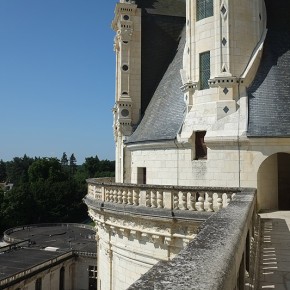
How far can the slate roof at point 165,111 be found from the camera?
49.7 feet

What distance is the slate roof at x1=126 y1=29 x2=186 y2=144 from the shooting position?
15150mm

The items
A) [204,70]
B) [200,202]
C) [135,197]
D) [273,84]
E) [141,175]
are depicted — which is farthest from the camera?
[141,175]

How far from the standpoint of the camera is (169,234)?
34.8 feet

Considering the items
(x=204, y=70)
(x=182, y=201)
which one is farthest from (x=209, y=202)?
(x=204, y=70)

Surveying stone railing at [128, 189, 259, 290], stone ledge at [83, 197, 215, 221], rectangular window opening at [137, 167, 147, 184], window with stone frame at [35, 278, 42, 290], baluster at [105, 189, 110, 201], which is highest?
rectangular window opening at [137, 167, 147, 184]

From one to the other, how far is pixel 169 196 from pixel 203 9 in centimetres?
870

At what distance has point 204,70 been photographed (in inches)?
581

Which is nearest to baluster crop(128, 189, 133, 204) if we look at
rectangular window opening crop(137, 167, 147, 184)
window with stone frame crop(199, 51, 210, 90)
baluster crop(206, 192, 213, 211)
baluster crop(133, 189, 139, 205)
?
baluster crop(133, 189, 139, 205)

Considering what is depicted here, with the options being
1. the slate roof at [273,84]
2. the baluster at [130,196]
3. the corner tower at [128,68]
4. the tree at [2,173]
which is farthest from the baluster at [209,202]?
the tree at [2,173]

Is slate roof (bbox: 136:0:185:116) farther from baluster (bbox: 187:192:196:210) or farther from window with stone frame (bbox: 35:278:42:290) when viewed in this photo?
window with stone frame (bbox: 35:278:42:290)

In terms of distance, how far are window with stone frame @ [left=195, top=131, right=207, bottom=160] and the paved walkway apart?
4.73m

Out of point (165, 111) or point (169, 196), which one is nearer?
point (169, 196)

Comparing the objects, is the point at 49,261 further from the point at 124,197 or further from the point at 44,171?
the point at 44,171

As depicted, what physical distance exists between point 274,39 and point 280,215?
25.2 feet
